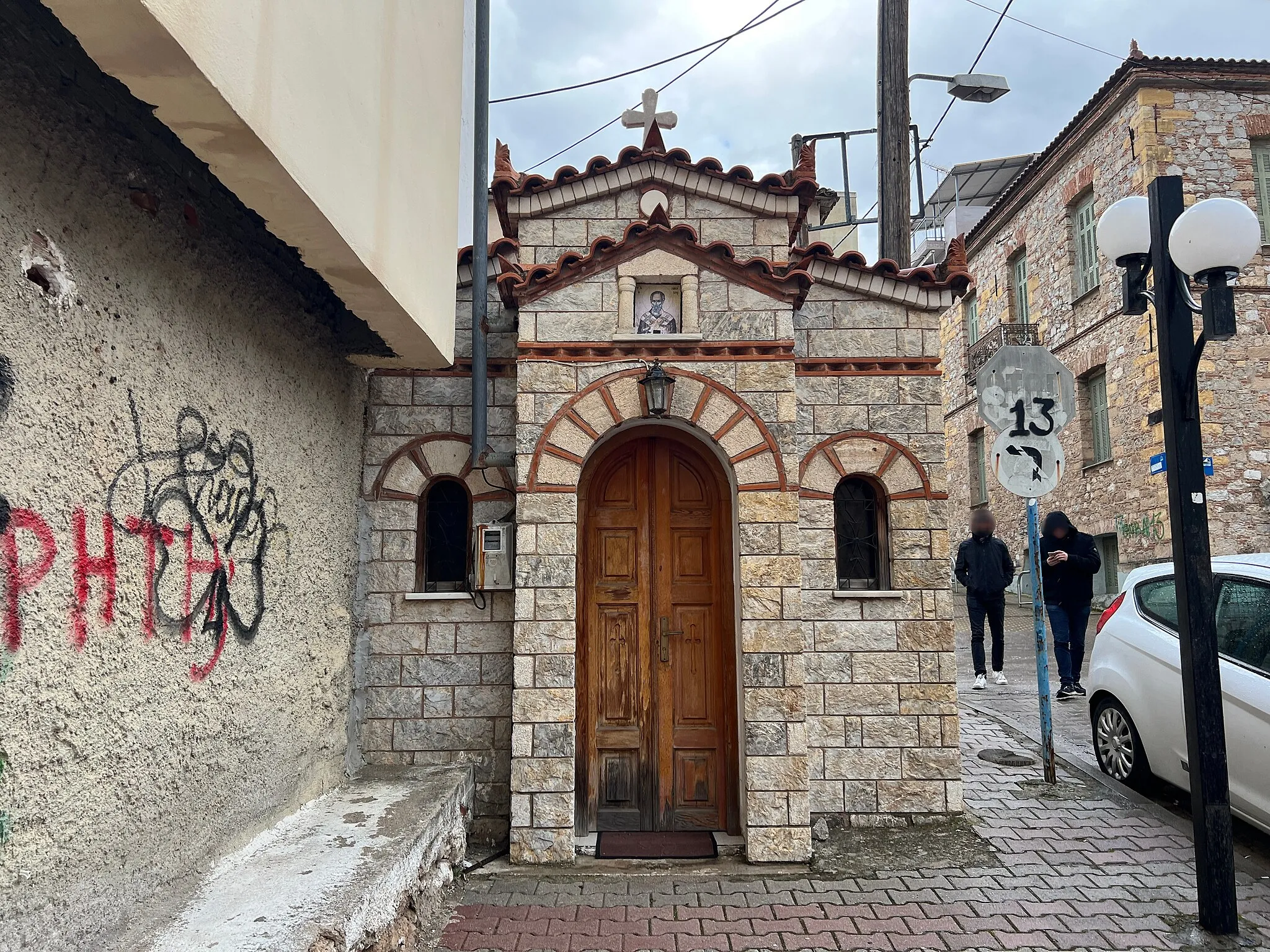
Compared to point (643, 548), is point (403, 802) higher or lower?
lower

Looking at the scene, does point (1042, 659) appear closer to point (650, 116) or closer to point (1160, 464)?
point (650, 116)

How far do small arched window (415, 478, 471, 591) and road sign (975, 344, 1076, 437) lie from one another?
3.88 m

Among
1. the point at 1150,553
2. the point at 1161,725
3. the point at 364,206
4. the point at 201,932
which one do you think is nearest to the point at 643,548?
the point at 364,206

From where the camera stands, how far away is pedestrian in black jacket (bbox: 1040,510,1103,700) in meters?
8.57

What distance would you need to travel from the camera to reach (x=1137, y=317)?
14164mm

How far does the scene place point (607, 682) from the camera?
554cm

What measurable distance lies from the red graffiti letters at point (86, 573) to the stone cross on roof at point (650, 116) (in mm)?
4969

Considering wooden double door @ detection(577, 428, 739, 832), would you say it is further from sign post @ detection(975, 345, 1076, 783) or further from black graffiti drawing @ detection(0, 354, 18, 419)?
black graffiti drawing @ detection(0, 354, 18, 419)

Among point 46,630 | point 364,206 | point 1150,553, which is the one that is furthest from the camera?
point 1150,553

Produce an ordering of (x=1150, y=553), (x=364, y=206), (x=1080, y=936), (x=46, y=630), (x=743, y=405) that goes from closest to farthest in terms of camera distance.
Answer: (x=46, y=630) → (x=364, y=206) → (x=1080, y=936) → (x=743, y=405) → (x=1150, y=553)

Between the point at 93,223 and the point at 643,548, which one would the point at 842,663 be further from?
the point at 93,223

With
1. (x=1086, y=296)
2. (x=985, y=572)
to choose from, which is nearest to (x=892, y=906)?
(x=985, y=572)

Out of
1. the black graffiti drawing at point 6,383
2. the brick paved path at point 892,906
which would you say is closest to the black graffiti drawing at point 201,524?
the black graffiti drawing at point 6,383

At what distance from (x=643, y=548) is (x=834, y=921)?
249 cm
